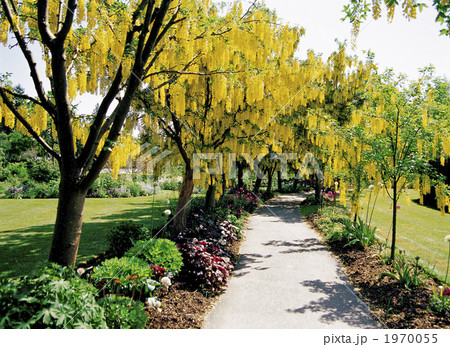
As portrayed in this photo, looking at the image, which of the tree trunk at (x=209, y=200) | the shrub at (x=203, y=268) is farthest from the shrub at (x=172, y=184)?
the shrub at (x=203, y=268)

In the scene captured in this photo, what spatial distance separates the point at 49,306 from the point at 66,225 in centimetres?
156

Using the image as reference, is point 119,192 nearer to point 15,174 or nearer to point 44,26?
point 15,174

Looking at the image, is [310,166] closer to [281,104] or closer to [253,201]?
[253,201]

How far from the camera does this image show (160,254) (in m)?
4.52

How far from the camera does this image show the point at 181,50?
17.5ft

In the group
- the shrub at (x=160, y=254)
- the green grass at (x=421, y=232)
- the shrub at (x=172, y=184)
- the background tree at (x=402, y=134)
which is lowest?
the green grass at (x=421, y=232)

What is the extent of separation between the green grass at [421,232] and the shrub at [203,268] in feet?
13.0

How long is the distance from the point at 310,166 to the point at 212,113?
9951 millimetres

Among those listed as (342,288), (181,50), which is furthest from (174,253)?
(181,50)

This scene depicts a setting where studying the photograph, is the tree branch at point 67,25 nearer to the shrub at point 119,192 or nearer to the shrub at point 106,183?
the shrub at point 119,192

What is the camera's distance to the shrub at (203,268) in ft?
15.5

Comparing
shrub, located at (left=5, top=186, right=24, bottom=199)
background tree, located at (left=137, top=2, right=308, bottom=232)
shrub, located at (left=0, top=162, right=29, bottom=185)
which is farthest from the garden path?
shrub, located at (left=0, top=162, right=29, bottom=185)

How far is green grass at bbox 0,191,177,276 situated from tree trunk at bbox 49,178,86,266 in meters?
0.30

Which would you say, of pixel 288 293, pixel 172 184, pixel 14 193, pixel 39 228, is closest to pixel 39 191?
pixel 14 193
